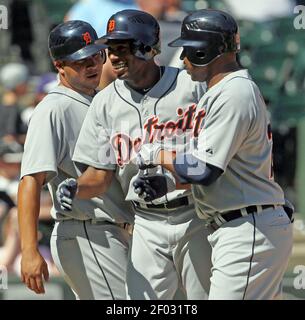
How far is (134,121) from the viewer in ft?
13.2

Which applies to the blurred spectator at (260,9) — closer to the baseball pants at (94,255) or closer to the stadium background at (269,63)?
the stadium background at (269,63)

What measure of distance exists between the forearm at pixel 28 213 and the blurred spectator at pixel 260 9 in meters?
4.23

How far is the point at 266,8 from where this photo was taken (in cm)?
800

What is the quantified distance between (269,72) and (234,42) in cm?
447

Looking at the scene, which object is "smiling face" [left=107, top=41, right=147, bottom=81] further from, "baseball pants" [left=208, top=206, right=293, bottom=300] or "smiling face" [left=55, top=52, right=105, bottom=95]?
"baseball pants" [left=208, top=206, right=293, bottom=300]

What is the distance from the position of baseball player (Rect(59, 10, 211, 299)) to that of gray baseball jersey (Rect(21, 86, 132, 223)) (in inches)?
4.2

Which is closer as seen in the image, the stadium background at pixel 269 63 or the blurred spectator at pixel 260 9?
the stadium background at pixel 269 63

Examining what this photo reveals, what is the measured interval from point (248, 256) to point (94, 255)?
32.0 inches

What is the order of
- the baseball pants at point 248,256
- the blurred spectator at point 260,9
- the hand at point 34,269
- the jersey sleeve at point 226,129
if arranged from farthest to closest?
1. the blurred spectator at point 260,9
2. the hand at point 34,269
3. the baseball pants at point 248,256
4. the jersey sleeve at point 226,129

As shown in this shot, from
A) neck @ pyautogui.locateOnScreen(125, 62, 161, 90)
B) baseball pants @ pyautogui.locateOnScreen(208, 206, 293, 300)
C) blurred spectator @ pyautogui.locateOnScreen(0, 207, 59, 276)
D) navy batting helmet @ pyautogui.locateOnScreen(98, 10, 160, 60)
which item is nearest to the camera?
baseball pants @ pyautogui.locateOnScreen(208, 206, 293, 300)

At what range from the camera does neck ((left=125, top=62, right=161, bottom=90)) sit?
13.3ft

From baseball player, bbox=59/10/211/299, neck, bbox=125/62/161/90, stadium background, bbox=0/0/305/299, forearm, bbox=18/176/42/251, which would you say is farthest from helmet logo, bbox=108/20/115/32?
stadium background, bbox=0/0/305/299

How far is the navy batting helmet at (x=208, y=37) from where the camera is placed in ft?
12.2

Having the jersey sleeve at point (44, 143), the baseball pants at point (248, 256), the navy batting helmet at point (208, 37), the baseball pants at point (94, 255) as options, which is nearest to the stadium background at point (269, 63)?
the baseball pants at point (94, 255)
